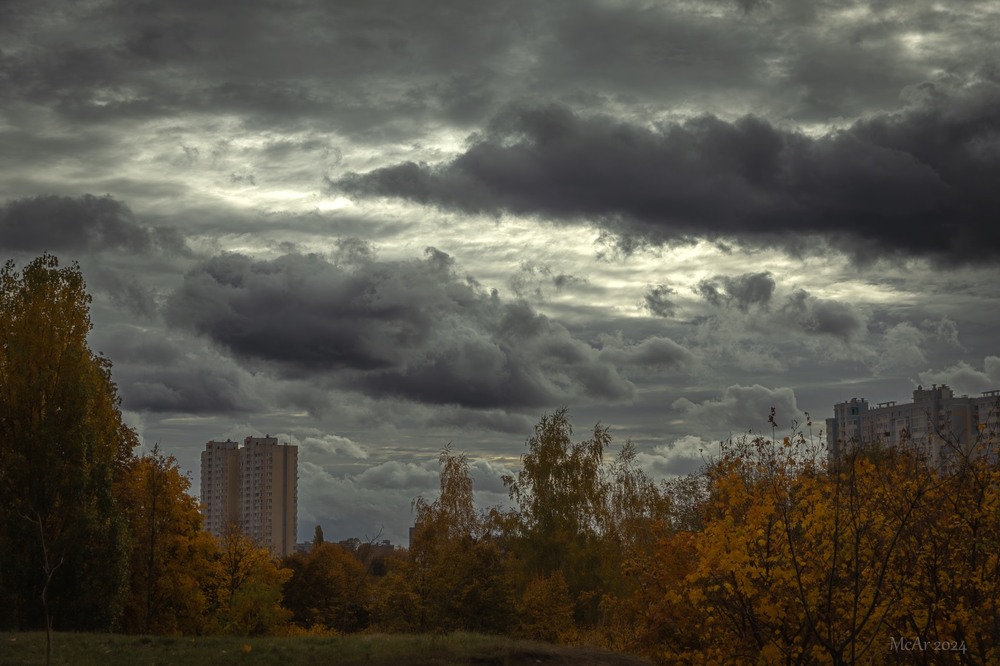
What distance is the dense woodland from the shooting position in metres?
14.0

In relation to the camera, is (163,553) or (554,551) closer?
(163,553)

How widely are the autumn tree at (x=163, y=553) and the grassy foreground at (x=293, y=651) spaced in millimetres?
16520

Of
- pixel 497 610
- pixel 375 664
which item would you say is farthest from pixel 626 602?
pixel 497 610

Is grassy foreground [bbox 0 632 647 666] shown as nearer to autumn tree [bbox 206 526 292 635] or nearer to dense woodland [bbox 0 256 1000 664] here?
dense woodland [bbox 0 256 1000 664]

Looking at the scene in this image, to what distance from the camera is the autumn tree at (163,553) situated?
4534cm

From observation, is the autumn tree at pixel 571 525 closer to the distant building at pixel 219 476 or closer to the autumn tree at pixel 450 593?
the autumn tree at pixel 450 593

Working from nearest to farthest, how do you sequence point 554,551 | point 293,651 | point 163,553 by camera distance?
point 293,651, point 163,553, point 554,551

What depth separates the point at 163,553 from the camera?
46.2 metres

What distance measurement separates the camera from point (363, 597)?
50875 mm

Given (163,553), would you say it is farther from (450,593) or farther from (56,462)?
(450,593)

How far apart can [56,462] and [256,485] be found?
139 meters

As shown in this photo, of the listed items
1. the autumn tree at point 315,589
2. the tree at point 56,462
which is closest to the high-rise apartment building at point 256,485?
the autumn tree at point 315,589

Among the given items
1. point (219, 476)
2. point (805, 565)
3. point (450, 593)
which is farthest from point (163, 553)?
point (219, 476)

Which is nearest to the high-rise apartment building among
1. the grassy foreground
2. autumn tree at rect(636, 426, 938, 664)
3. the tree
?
the tree
